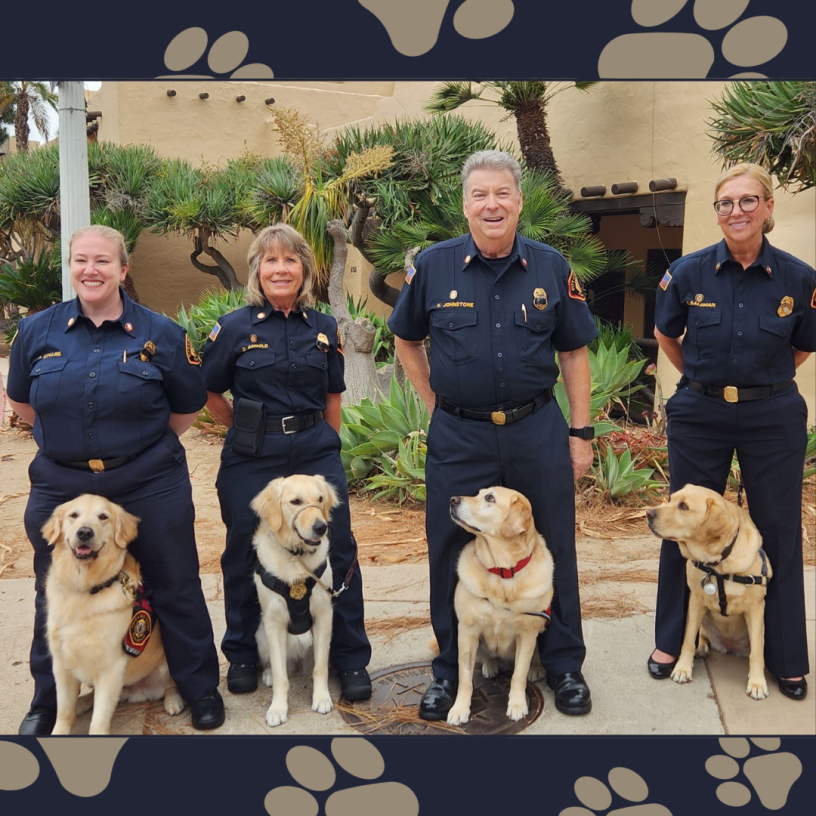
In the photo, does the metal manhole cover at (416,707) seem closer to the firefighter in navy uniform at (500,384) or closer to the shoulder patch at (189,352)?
the firefighter in navy uniform at (500,384)

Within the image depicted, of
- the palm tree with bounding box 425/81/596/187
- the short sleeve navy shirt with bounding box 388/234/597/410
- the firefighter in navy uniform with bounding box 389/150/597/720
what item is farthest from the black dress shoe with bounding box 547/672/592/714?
the palm tree with bounding box 425/81/596/187

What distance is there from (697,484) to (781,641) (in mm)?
793

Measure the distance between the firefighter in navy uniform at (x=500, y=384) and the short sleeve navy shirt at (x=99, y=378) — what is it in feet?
3.34

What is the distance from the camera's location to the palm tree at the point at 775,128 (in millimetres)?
6316

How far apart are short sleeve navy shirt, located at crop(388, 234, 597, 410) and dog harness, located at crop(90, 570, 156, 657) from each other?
149 cm

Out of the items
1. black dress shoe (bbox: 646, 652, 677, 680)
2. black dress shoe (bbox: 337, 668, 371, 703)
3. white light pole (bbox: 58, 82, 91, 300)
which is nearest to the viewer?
black dress shoe (bbox: 337, 668, 371, 703)

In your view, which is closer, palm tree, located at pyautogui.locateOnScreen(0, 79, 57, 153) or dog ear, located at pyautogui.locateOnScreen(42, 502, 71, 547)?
dog ear, located at pyautogui.locateOnScreen(42, 502, 71, 547)

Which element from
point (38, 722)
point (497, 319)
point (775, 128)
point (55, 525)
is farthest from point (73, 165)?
point (775, 128)

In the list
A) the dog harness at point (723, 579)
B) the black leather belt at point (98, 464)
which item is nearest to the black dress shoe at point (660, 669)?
the dog harness at point (723, 579)

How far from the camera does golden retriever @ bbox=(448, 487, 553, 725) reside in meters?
3.23

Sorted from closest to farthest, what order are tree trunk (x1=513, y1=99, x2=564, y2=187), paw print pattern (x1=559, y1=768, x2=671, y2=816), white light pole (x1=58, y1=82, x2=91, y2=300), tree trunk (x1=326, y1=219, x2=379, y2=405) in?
paw print pattern (x1=559, y1=768, x2=671, y2=816)
white light pole (x1=58, y1=82, x2=91, y2=300)
tree trunk (x1=326, y1=219, x2=379, y2=405)
tree trunk (x1=513, y1=99, x2=564, y2=187)

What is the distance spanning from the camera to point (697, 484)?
12.1ft

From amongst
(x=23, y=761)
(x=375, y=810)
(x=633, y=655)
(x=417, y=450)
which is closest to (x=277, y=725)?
(x=375, y=810)

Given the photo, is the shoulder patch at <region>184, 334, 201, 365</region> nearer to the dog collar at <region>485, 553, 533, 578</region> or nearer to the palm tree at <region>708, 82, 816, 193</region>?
the dog collar at <region>485, 553, 533, 578</region>
